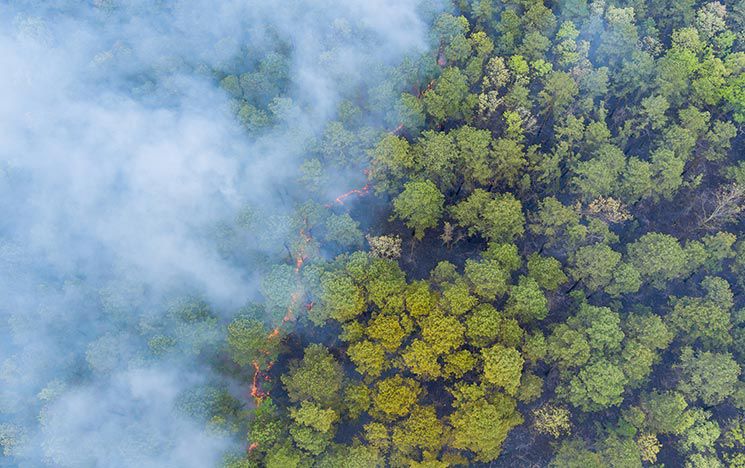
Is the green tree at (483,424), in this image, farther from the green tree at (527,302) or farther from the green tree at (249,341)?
the green tree at (249,341)

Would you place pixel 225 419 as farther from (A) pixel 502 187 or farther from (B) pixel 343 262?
(A) pixel 502 187

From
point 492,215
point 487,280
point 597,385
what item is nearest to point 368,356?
point 487,280

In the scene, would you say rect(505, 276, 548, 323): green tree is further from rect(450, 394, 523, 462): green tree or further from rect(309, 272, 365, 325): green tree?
rect(309, 272, 365, 325): green tree

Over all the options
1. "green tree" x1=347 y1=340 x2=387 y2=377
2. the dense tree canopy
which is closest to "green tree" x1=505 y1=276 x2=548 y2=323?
the dense tree canopy

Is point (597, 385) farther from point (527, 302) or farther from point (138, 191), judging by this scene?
point (138, 191)

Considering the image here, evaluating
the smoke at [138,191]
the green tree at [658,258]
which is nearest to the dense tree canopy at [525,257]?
the green tree at [658,258]
